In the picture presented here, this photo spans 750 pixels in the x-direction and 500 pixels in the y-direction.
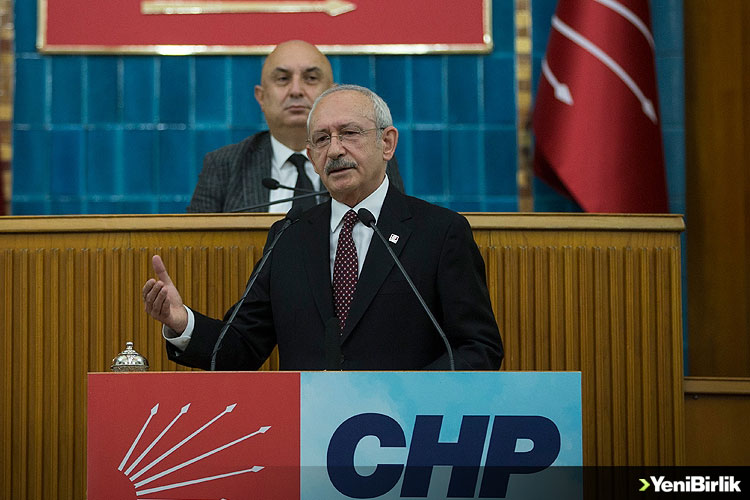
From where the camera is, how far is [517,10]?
16.7 ft

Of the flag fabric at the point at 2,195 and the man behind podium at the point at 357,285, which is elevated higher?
the flag fabric at the point at 2,195

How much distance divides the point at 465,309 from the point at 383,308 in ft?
0.62

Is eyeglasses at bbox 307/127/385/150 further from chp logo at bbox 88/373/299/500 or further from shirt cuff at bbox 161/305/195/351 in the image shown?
chp logo at bbox 88/373/299/500

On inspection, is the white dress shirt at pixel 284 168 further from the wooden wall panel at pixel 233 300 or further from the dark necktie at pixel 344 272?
the dark necktie at pixel 344 272

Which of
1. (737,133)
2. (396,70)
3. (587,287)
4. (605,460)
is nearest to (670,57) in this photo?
(737,133)

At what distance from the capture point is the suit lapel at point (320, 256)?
2.64 m

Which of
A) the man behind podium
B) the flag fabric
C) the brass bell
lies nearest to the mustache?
the man behind podium

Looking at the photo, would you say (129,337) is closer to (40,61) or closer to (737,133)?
(40,61)

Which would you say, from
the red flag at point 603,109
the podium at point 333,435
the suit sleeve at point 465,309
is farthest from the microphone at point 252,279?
the red flag at point 603,109

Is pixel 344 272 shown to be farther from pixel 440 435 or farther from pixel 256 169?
pixel 256 169

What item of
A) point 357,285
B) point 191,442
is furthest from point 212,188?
point 191,442

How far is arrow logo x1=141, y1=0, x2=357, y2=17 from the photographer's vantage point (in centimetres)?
506

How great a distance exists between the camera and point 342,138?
270 centimetres

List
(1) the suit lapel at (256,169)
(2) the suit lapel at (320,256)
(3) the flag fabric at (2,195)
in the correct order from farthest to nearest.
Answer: (3) the flag fabric at (2,195) < (1) the suit lapel at (256,169) < (2) the suit lapel at (320,256)
